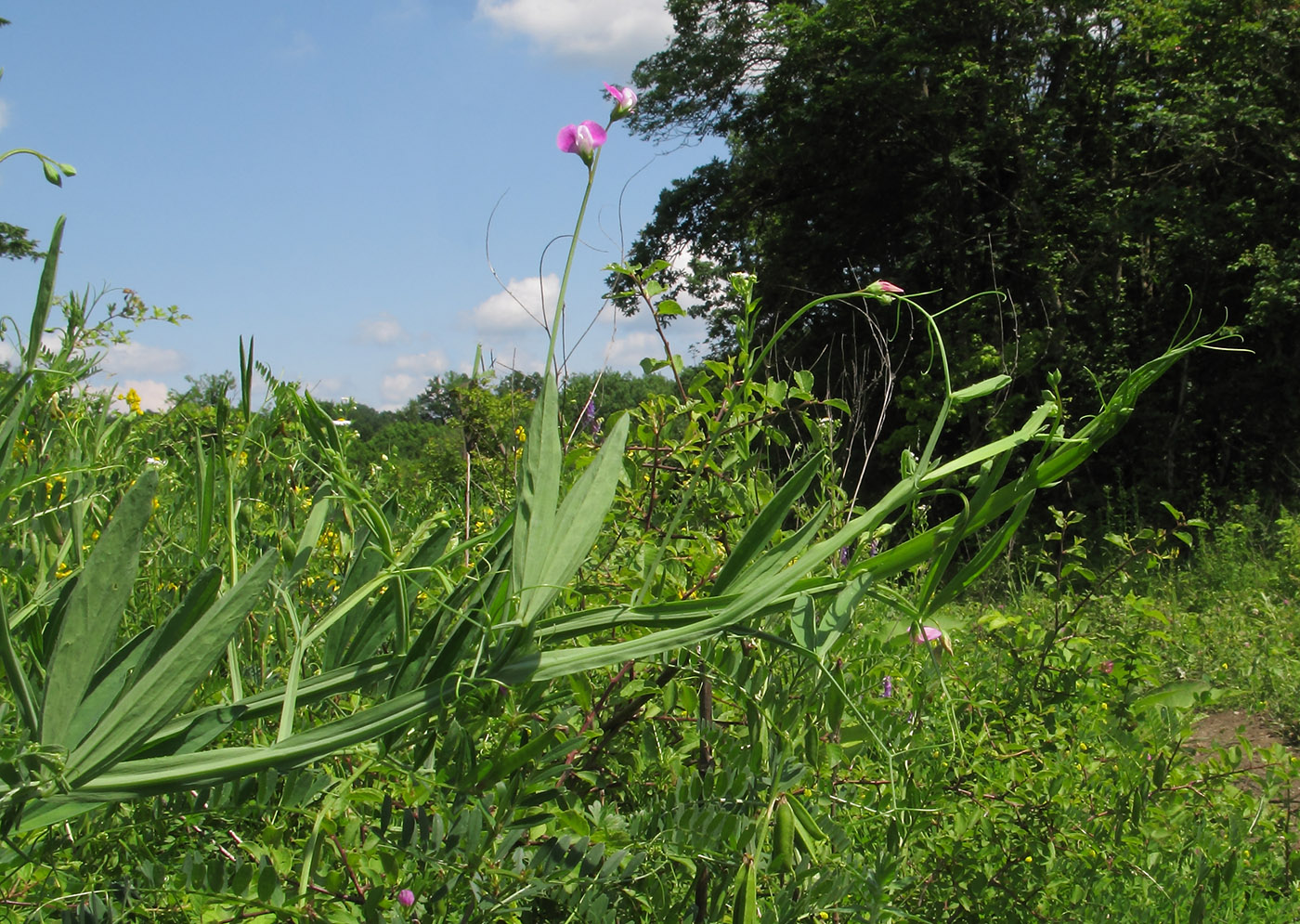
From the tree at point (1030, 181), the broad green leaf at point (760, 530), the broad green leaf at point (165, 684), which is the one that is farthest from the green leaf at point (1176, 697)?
the tree at point (1030, 181)

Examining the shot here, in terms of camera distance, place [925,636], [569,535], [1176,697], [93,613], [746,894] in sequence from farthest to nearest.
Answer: [1176,697] → [925,636] → [746,894] → [569,535] → [93,613]

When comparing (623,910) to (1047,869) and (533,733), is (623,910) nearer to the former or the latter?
(533,733)

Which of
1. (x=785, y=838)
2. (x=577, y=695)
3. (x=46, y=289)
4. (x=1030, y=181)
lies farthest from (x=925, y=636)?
(x=1030, y=181)

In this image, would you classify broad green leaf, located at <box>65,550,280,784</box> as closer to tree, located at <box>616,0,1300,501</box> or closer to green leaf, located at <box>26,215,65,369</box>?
green leaf, located at <box>26,215,65,369</box>

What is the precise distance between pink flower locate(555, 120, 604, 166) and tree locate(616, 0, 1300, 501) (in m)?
5.66

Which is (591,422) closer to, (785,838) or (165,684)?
(785,838)

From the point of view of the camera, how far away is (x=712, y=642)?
0.77 m

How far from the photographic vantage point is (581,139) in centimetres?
63

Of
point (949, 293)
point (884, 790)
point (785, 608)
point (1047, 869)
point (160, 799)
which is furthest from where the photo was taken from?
point (949, 293)

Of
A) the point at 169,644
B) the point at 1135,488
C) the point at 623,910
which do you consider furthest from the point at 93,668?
the point at 1135,488

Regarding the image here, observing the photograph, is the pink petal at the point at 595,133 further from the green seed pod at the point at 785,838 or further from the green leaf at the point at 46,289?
the green seed pod at the point at 785,838

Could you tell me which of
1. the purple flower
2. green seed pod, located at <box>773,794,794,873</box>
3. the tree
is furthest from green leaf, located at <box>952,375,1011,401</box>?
the tree

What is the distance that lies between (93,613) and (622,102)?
0.46 meters

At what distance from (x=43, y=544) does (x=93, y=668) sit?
2.32 ft
